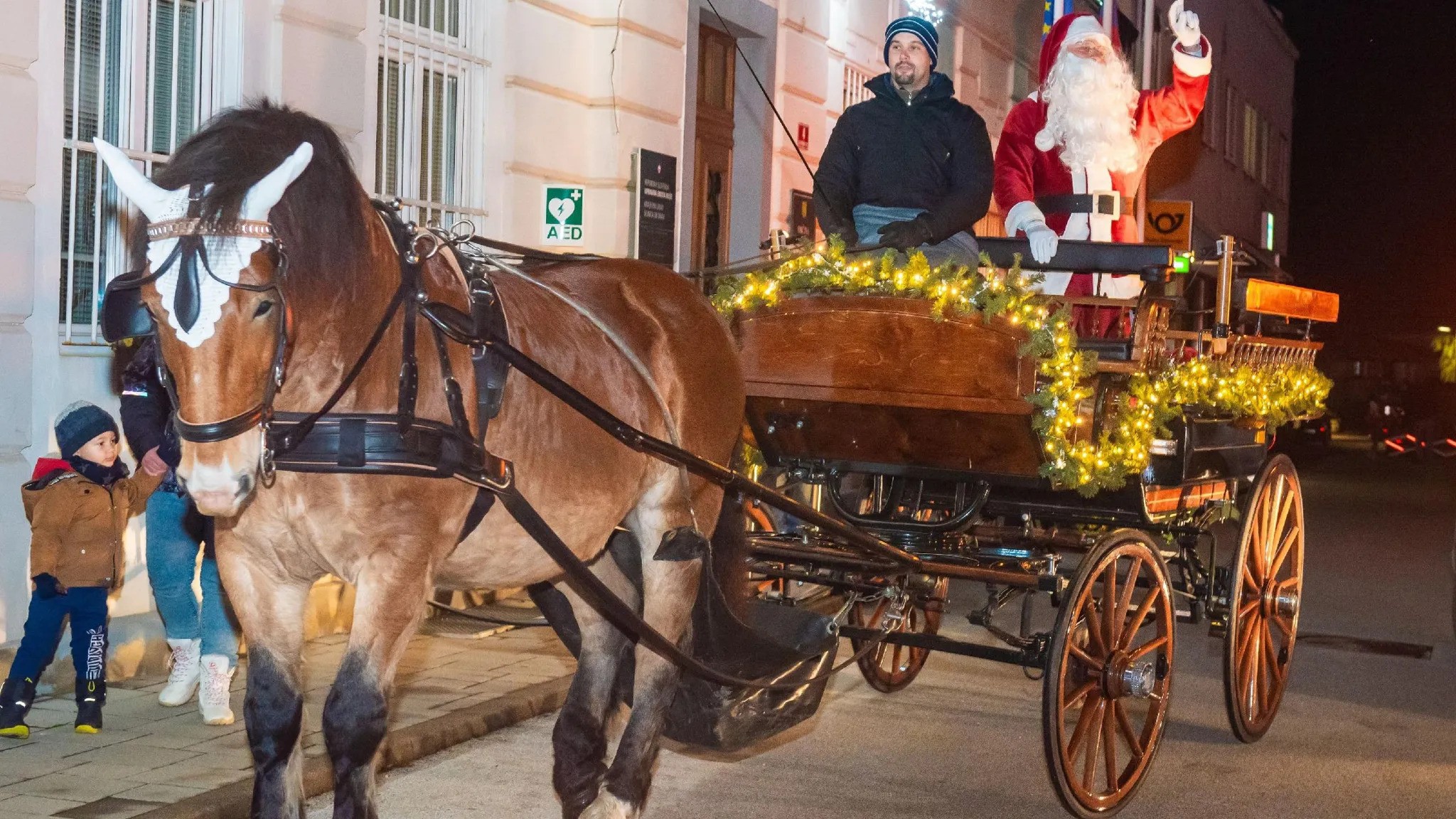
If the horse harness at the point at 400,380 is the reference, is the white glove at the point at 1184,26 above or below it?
above

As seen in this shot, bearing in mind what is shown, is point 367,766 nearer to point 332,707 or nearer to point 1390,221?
point 332,707

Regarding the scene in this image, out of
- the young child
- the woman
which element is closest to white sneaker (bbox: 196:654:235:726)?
the woman

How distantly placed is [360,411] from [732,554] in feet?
6.37

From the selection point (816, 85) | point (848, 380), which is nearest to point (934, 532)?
point (848, 380)

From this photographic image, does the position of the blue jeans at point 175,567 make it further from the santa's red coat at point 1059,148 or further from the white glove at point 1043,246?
the santa's red coat at point 1059,148

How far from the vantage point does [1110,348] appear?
6.50m

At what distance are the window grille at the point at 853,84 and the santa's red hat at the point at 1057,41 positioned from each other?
5183mm

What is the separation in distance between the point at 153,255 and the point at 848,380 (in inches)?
113

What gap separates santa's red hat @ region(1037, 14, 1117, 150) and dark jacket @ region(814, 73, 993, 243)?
204 cm

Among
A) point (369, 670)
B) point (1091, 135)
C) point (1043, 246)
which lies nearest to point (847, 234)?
point (1043, 246)

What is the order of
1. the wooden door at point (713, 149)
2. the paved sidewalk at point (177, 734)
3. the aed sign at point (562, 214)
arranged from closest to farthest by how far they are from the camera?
the paved sidewalk at point (177, 734) → the aed sign at point (562, 214) → the wooden door at point (713, 149)

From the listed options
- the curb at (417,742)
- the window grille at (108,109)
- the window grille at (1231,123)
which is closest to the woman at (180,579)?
the curb at (417,742)

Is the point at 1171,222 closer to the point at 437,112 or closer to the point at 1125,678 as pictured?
Result: the point at 437,112

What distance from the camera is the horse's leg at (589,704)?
5.14 metres
